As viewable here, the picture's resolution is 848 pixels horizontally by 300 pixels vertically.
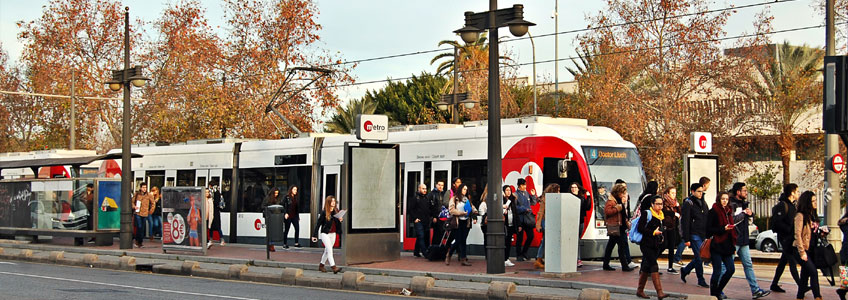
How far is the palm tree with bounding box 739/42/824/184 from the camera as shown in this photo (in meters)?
35.0

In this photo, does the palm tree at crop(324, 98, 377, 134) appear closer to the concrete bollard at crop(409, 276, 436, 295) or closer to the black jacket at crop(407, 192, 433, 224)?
the black jacket at crop(407, 192, 433, 224)

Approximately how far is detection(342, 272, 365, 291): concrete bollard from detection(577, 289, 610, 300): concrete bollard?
4.39 metres

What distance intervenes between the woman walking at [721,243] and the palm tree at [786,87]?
69.3ft

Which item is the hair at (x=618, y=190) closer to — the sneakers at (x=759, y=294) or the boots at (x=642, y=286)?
the boots at (x=642, y=286)

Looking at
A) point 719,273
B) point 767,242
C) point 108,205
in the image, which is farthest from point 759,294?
point 108,205

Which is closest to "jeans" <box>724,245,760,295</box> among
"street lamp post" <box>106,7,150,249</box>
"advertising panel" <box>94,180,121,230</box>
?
"street lamp post" <box>106,7,150,249</box>

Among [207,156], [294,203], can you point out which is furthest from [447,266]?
[207,156]

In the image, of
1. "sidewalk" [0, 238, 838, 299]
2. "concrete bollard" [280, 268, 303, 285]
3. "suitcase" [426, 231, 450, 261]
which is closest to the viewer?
"sidewalk" [0, 238, 838, 299]

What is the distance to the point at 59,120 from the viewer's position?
49000mm

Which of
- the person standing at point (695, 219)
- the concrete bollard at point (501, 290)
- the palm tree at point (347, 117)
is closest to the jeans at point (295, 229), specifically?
the concrete bollard at point (501, 290)

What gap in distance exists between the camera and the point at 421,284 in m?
15.4

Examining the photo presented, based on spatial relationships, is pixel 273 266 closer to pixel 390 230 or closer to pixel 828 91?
pixel 390 230

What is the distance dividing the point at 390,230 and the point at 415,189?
94.5 inches

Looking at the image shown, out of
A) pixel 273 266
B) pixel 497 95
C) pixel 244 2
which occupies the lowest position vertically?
pixel 273 266
